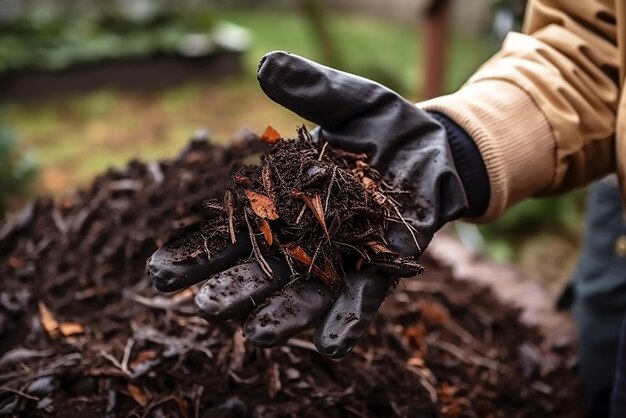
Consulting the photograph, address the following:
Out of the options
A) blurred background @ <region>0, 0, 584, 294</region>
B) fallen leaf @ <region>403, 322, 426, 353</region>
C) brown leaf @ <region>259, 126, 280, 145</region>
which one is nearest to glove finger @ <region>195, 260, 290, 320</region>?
brown leaf @ <region>259, 126, 280, 145</region>

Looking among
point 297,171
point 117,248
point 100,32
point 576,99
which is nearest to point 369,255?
point 297,171

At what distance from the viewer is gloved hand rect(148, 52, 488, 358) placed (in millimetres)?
1214

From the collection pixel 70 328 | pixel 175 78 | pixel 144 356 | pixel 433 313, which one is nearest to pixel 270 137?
pixel 144 356

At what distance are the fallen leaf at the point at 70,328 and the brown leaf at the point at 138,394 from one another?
282 millimetres

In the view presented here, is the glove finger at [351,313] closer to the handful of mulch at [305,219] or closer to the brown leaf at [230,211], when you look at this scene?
the handful of mulch at [305,219]

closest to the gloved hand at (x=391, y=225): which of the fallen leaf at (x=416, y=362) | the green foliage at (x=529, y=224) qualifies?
the fallen leaf at (x=416, y=362)

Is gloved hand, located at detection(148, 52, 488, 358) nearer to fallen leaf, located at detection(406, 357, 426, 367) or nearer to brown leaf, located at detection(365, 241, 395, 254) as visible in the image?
brown leaf, located at detection(365, 241, 395, 254)

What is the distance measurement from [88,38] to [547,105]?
6.42m

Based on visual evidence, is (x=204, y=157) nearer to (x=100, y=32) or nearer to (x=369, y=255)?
(x=369, y=255)

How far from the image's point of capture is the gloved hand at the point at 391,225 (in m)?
1.21

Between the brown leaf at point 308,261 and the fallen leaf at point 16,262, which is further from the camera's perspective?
the fallen leaf at point 16,262

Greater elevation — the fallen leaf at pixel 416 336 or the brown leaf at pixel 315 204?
the brown leaf at pixel 315 204

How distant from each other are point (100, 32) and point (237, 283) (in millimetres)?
6772

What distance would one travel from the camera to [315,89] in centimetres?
139
